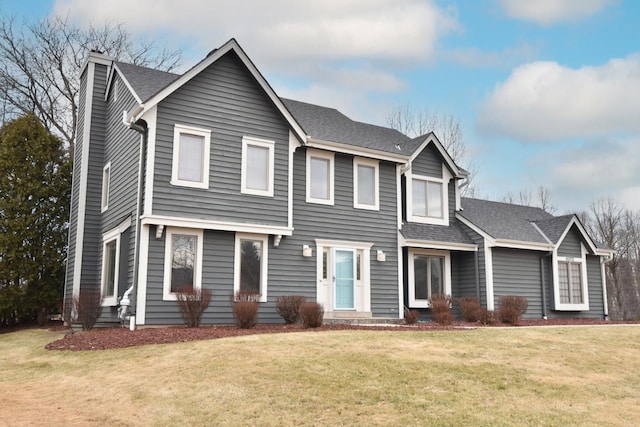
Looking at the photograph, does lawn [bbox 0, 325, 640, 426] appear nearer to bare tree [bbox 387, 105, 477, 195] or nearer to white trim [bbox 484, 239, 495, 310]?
white trim [bbox 484, 239, 495, 310]

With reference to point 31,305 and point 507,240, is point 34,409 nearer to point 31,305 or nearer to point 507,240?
point 31,305

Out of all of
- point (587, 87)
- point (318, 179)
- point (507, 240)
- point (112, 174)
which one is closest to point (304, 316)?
point (318, 179)

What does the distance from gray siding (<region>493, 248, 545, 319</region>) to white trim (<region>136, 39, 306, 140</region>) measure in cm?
860

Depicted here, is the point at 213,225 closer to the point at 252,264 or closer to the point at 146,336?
the point at 252,264

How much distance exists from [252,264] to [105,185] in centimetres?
595

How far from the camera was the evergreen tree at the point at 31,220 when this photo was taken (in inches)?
756

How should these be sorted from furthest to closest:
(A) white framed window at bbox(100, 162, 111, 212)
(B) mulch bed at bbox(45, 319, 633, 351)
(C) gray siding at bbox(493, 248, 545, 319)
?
(C) gray siding at bbox(493, 248, 545, 319) → (A) white framed window at bbox(100, 162, 111, 212) → (B) mulch bed at bbox(45, 319, 633, 351)

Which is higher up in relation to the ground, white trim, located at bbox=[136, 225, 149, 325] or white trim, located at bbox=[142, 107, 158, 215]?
white trim, located at bbox=[142, 107, 158, 215]

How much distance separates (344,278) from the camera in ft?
58.0

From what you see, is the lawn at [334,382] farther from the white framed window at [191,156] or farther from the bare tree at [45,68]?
the bare tree at [45,68]

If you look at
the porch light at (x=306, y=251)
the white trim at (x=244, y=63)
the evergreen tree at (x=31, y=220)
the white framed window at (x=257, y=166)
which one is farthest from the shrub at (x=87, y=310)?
the evergreen tree at (x=31, y=220)

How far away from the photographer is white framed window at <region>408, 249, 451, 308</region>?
19656 mm

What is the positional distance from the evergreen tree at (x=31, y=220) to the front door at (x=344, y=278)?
955 cm

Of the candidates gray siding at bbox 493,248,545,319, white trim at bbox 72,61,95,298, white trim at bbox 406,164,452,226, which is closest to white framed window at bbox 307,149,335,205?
white trim at bbox 406,164,452,226
